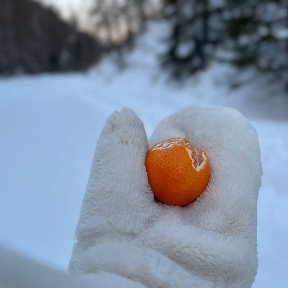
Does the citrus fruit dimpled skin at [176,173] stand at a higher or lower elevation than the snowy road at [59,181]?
lower

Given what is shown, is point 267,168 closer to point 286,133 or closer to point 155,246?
point 286,133

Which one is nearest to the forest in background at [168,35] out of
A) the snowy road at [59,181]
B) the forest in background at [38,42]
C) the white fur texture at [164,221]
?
the forest in background at [38,42]

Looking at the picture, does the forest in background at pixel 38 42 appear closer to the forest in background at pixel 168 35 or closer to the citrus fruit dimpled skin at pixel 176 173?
the forest in background at pixel 168 35

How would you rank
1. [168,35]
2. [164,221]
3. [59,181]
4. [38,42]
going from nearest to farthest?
[164,221] → [59,181] → [168,35] → [38,42]

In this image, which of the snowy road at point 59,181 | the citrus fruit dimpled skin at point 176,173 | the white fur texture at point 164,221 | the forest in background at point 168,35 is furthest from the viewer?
the forest in background at point 168,35

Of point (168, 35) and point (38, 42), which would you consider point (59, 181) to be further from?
point (38, 42)

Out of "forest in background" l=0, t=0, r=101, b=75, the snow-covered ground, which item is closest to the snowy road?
the snow-covered ground

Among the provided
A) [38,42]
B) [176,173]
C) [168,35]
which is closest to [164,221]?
[176,173]

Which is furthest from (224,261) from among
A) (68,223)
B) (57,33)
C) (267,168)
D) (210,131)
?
(57,33)
